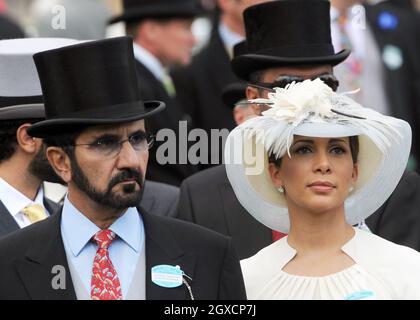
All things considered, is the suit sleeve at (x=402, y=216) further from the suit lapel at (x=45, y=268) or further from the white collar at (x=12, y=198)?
the suit lapel at (x=45, y=268)

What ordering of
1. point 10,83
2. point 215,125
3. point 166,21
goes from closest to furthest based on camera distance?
1. point 10,83
2. point 215,125
3. point 166,21

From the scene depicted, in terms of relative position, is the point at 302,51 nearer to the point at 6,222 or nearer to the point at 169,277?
the point at 6,222

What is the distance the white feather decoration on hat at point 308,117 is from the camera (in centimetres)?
649

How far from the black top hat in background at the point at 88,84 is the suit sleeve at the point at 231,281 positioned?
66cm

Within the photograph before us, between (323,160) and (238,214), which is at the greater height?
(323,160)

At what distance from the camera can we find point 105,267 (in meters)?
6.20

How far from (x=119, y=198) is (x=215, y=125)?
438cm

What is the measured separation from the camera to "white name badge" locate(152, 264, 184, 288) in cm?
611

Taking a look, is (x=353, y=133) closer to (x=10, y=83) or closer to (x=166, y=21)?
(x=10, y=83)

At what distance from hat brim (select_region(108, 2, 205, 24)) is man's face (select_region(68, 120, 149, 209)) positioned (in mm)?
4864

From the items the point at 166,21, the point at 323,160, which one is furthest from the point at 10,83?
the point at 166,21

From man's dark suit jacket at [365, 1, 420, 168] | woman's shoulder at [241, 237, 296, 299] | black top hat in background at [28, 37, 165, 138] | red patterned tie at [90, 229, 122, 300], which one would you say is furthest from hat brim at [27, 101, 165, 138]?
man's dark suit jacket at [365, 1, 420, 168]

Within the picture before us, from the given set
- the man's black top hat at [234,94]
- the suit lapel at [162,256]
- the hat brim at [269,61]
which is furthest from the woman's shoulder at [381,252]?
the man's black top hat at [234,94]

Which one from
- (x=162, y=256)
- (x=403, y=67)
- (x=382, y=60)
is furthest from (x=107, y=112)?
(x=403, y=67)
